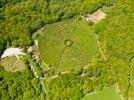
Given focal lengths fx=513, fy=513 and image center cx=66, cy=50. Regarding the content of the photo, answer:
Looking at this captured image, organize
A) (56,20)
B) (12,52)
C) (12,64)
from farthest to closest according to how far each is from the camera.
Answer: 1. (56,20)
2. (12,52)
3. (12,64)

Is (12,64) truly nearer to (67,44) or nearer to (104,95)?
(67,44)

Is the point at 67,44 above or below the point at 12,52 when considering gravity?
below

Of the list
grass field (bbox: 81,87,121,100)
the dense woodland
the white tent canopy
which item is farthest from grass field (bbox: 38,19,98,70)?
grass field (bbox: 81,87,121,100)

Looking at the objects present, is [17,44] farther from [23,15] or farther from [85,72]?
[85,72]

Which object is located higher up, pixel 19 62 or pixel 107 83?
pixel 19 62

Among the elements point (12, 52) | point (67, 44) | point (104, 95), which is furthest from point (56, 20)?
point (104, 95)

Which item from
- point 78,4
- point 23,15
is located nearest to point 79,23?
point 78,4

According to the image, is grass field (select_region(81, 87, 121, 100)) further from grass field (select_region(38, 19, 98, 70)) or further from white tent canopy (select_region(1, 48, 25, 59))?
white tent canopy (select_region(1, 48, 25, 59))
